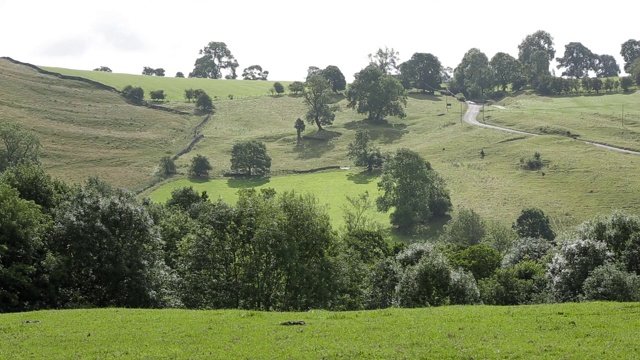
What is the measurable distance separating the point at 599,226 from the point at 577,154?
81303 millimetres

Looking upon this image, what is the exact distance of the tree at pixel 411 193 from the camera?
104438 millimetres

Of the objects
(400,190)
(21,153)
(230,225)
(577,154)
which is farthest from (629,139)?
(21,153)

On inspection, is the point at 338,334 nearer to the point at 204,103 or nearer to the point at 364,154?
A: the point at 364,154

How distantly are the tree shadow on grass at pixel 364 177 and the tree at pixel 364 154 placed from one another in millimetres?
1710

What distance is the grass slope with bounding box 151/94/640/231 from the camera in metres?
105

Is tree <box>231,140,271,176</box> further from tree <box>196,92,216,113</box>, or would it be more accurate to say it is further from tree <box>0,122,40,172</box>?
tree <box>196,92,216,113</box>

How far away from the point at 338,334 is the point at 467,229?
7012 centimetres

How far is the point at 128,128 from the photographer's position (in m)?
168

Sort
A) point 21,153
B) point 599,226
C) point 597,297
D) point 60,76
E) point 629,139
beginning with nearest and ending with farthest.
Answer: point 597,297 < point 599,226 < point 21,153 < point 629,139 < point 60,76

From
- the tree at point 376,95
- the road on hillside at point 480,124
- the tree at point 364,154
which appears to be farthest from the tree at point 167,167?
the road on hillside at point 480,124

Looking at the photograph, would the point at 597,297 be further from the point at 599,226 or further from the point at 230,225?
the point at 230,225

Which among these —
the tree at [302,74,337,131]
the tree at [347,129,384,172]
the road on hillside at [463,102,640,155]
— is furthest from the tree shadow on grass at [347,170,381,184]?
the tree at [302,74,337,131]

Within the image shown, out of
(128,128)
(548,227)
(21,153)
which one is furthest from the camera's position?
(128,128)

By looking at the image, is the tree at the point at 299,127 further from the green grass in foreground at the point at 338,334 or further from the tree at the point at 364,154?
the green grass in foreground at the point at 338,334
